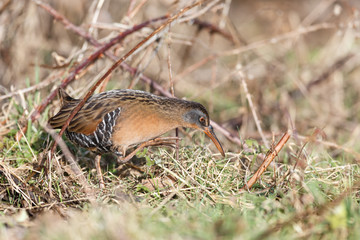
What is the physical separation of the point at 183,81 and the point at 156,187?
369 cm

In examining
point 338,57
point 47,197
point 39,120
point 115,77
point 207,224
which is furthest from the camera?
point 338,57

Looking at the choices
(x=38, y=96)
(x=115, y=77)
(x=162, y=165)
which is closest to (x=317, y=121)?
(x=115, y=77)

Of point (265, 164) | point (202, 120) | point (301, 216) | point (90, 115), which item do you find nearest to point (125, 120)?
point (90, 115)

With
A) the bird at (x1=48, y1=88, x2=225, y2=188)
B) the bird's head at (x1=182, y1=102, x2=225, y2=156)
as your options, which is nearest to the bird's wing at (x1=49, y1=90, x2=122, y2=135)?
the bird at (x1=48, y1=88, x2=225, y2=188)

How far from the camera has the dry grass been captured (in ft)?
8.54

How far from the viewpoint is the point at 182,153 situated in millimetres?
3797

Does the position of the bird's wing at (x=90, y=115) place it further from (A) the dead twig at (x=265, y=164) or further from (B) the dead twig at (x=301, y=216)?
(B) the dead twig at (x=301, y=216)

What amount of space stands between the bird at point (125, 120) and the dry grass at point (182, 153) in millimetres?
195

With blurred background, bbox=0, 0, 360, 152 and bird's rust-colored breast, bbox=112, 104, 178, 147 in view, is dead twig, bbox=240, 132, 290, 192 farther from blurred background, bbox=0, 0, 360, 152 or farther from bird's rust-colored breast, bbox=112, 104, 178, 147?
blurred background, bbox=0, 0, 360, 152

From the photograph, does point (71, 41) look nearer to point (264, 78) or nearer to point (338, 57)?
point (264, 78)

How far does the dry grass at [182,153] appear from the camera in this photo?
102 inches

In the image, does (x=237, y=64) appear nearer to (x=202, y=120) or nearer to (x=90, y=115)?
(x=202, y=120)

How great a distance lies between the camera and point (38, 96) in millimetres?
4641

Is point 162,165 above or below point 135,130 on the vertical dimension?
below
